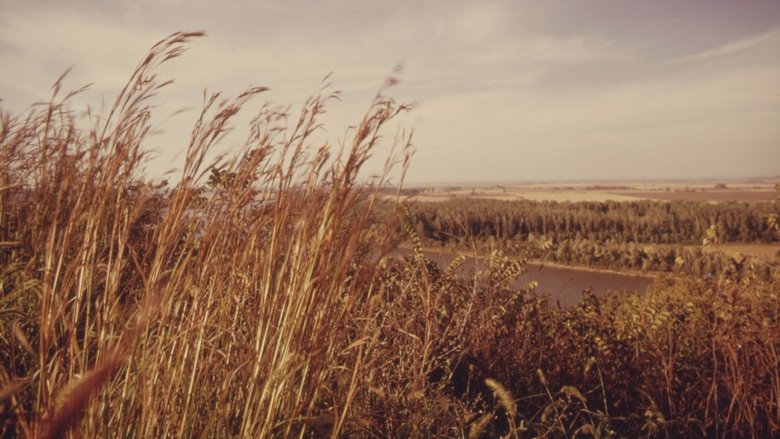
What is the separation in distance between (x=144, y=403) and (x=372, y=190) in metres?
0.96

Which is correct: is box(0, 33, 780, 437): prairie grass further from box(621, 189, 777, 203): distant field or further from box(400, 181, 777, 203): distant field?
box(621, 189, 777, 203): distant field

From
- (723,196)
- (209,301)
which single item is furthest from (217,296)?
(723,196)

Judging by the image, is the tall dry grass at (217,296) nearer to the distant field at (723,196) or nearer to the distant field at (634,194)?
the distant field at (634,194)

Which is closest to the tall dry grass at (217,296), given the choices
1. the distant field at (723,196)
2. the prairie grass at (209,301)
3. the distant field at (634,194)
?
the prairie grass at (209,301)

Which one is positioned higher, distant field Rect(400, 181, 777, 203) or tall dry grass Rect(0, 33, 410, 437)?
tall dry grass Rect(0, 33, 410, 437)

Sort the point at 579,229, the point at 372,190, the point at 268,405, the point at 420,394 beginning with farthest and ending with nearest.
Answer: the point at 579,229 → the point at 420,394 → the point at 372,190 → the point at 268,405

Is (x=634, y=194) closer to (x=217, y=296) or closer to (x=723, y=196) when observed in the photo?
(x=723, y=196)

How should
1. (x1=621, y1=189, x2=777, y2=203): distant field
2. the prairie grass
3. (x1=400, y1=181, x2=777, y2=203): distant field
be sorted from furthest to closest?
(x1=400, y1=181, x2=777, y2=203): distant field
(x1=621, y1=189, x2=777, y2=203): distant field
the prairie grass

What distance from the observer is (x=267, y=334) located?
1.28 metres

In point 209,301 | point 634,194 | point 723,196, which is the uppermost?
point 209,301

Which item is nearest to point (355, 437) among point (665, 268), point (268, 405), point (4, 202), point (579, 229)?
point (268, 405)

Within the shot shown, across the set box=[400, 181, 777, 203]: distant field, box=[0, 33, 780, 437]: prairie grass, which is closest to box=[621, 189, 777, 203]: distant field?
box=[400, 181, 777, 203]: distant field

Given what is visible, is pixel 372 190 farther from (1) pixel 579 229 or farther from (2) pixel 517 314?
(1) pixel 579 229

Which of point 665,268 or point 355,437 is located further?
point 665,268
